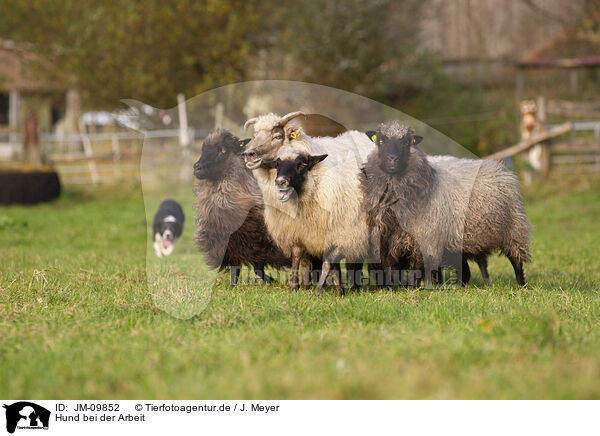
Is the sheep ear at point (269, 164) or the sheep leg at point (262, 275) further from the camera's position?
the sheep leg at point (262, 275)

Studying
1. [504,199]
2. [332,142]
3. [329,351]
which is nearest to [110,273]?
[332,142]

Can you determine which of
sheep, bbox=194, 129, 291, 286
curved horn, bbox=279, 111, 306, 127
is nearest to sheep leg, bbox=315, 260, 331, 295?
sheep, bbox=194, 129, 291, 286

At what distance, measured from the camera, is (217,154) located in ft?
19.9

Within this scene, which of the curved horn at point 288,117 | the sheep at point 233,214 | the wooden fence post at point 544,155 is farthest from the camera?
the wooden fence post at point 544,155

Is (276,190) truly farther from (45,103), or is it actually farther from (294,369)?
(45,103)

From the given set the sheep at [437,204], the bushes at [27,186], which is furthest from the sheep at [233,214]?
the bushes at [27,186]

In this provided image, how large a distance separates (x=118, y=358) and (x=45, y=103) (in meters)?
29.7

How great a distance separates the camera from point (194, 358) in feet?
12.2

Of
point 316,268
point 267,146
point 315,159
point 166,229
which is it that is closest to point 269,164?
point 267,146

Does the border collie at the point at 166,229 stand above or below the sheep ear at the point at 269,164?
below

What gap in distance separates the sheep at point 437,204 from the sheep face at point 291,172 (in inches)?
22.7

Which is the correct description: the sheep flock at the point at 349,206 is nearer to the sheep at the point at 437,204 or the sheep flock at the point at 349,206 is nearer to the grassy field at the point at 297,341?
the sheep at the point at 437,204

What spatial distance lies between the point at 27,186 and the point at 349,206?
11.5m
